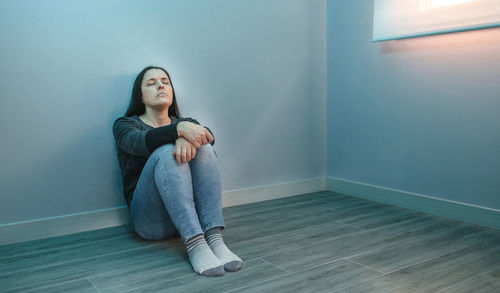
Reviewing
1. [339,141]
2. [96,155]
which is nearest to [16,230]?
[96,155]

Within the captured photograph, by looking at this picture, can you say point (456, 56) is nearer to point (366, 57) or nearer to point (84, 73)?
point (366, 57)

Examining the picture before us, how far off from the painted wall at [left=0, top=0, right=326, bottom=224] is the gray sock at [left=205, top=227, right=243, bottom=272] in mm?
754

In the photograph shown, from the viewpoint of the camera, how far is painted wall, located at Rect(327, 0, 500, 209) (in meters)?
2.06

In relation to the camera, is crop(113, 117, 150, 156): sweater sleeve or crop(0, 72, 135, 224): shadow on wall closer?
crop(113, 117, 150, 156): sweater sleeve

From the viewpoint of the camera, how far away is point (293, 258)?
1734mm

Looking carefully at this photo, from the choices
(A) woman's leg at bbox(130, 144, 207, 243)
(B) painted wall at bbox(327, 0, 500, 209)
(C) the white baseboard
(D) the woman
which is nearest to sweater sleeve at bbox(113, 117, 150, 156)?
(D) the woman

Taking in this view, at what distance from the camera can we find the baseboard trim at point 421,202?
6.81 feet

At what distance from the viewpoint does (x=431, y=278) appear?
1.51 m

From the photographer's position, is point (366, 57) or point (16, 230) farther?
point (366, 57)

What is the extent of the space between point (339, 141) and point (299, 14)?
87 cm

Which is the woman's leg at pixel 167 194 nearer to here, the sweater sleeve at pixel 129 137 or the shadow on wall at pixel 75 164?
the sweater sleeve at pixel 129 137

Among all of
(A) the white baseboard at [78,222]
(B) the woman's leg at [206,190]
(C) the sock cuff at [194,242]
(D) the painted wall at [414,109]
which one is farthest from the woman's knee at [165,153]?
(D) the painted wall at [414,109]

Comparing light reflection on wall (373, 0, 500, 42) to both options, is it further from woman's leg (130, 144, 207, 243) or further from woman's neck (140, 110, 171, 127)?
woman's leg (130, 144, 207, 243)

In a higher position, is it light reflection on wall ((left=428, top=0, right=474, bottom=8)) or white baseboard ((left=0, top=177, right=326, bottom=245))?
light reflection on wall ((left=428, top=0, right=474, bottom=8))
